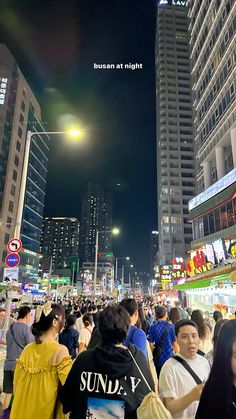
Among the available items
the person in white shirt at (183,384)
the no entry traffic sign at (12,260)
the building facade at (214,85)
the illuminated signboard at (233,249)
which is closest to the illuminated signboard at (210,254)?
the illuminated signboard at (233,249)

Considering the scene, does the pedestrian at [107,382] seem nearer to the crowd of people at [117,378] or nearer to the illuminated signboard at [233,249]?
the crowd of people at [117,378]

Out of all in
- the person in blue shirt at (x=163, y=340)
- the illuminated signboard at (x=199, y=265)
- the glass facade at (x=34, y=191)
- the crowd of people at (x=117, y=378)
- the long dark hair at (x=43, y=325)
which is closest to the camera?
the crowd of people at (x=117, y=378)

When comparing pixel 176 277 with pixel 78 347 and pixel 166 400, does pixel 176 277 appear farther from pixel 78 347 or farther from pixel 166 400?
pixel 166 400

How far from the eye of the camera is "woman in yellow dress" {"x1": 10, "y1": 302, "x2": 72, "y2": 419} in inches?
122

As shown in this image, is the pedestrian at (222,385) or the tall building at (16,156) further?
the tall building at (16,156)

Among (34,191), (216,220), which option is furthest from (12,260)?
(34,191)

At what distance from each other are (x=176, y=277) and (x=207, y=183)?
768 inches

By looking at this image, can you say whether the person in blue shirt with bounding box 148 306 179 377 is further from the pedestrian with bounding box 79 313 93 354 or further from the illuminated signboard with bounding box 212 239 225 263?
the illuminated signboard with bounding box 212 239 225 263

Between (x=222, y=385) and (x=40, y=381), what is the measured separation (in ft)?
6.57

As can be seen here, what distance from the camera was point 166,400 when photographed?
2920 mm

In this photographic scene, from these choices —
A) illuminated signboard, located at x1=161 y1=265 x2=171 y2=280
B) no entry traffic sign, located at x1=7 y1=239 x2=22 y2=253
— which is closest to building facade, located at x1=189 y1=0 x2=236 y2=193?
illuminated signboard, located at x1=161 y1=265 x2=171 y2=280

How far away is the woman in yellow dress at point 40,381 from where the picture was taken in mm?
3109

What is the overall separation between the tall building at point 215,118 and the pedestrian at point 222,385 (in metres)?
31.9

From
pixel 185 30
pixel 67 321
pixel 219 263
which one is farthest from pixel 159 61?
pixel 67 321
